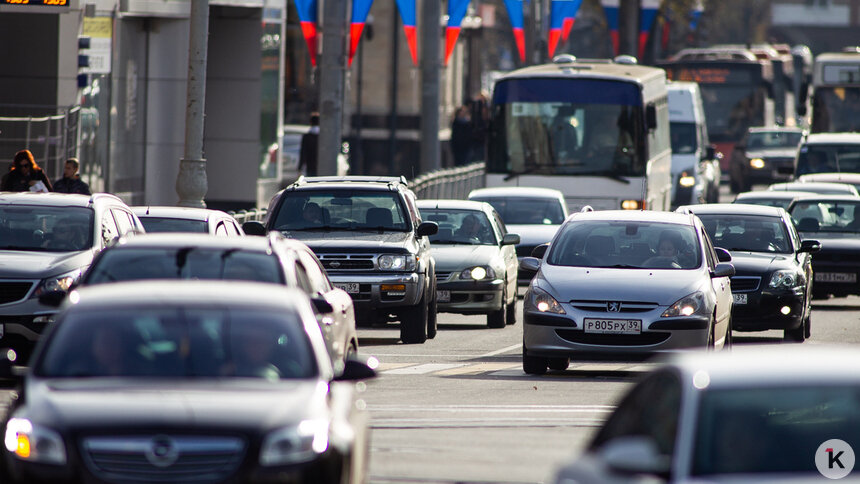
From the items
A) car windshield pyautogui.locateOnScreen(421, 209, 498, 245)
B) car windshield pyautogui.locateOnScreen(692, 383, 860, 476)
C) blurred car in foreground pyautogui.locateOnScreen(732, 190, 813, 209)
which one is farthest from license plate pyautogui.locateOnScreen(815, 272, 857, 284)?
car windshield pyautogui.locateOnScreen(692, 383, 860, 476)

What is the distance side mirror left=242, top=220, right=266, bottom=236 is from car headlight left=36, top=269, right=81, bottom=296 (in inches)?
134

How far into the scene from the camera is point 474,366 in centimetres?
1695

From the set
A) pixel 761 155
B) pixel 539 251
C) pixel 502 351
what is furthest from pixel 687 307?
pixel 761 155

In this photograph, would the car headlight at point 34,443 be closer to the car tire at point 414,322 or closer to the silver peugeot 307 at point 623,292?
the silver peugeot 307 at point 623,292

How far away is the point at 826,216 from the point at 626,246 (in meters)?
11.3

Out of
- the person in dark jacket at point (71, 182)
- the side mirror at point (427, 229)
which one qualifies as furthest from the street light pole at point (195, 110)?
the side mirror at point (427, 229)

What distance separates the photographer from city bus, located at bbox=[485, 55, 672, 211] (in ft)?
103

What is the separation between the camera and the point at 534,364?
52.8 ft

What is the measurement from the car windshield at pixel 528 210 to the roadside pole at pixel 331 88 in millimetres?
2422

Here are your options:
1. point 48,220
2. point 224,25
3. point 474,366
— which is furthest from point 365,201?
point 224,25

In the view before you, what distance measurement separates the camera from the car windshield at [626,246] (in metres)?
16.4

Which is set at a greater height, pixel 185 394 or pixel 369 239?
pixel 185 394

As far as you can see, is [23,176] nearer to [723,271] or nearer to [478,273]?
[478,273]

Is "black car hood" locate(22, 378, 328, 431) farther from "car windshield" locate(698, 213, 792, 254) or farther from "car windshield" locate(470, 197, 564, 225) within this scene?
"car windshield" locate(470, 197, 564, 225)
